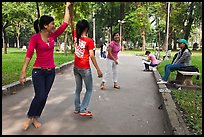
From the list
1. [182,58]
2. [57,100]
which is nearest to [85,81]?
[57,100]

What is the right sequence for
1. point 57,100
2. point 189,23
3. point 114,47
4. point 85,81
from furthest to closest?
point 189,23, point 114,47, point 57,100, point 85,81

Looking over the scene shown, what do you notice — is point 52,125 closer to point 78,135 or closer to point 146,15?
point 78,135

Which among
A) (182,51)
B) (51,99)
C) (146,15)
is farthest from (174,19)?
(51,99)

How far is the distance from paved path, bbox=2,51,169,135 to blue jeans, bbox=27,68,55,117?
0.30m

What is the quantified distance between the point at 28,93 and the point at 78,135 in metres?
3.45

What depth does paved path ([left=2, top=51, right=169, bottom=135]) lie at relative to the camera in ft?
14.0

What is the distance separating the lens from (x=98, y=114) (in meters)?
5.22

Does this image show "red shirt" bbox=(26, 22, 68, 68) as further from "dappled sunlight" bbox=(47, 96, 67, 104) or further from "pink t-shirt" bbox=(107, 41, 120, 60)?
"pink t-shirt" bbox=(107, 41, 120, 60)

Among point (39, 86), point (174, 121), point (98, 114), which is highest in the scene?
point (39, 86)

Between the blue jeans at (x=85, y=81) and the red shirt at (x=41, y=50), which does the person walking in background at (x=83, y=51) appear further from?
the red shirt at (x=41, y=50)

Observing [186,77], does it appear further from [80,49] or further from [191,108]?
[80,49]

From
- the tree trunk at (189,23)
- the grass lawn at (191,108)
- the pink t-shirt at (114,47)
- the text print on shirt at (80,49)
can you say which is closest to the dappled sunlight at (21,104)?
the text print on shirt at (80,49)

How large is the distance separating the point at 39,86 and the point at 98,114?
1.46m

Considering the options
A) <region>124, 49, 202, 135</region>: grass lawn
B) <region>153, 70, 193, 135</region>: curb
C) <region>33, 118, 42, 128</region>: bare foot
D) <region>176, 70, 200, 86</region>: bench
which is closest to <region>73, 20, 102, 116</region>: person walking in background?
<region>33, 118, 42, 128</region>: bare foot
